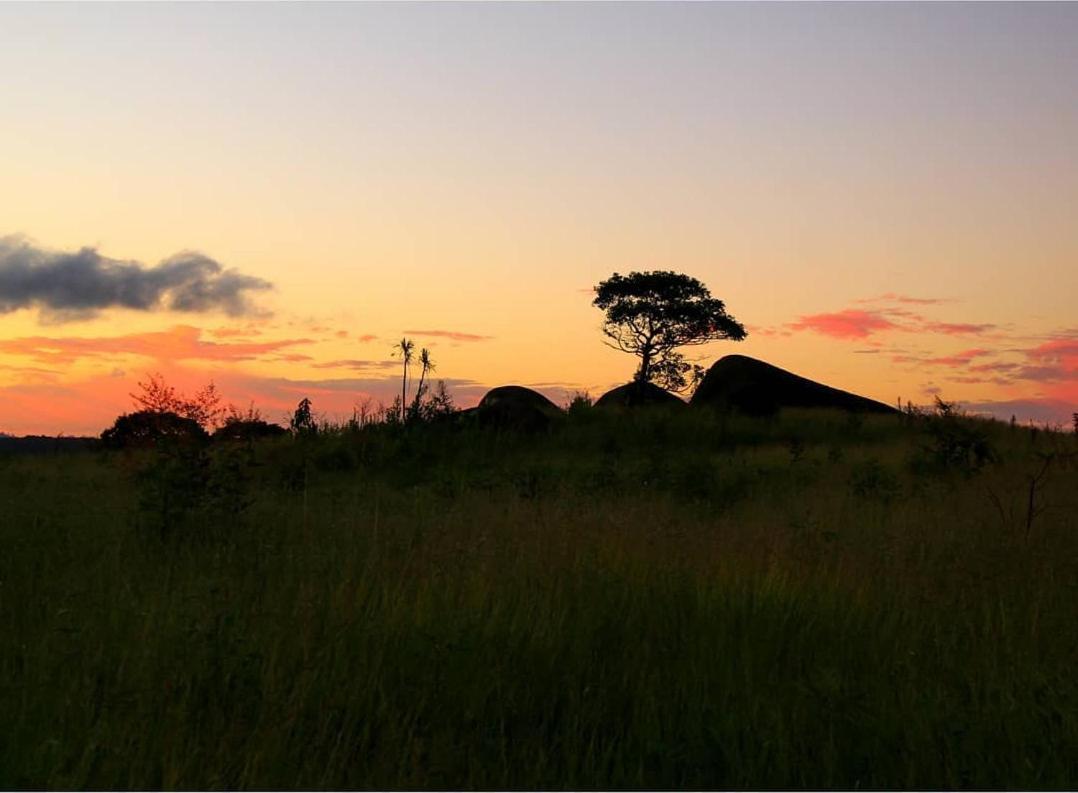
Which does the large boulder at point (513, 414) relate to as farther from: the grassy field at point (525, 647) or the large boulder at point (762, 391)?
the grassy field at point (525, 647)

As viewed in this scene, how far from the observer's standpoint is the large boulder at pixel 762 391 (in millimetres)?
29391

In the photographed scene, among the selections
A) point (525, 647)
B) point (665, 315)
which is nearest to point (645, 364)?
point (665, 315)

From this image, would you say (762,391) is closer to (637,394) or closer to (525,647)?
(637,394)

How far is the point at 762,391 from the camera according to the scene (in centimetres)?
3006

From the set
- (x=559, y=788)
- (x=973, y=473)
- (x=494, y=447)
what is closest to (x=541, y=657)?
(x=559, y=788)

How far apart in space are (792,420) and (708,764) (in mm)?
22346

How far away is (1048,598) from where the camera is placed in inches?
290

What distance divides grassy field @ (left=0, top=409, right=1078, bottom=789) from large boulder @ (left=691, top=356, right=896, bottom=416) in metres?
17.9

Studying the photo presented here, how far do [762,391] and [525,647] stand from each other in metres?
25.6

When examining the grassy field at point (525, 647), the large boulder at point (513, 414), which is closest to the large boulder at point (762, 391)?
the large boulder at point (513, 414)

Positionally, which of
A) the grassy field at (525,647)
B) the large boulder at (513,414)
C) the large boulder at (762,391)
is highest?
the large boulder at (762,391)

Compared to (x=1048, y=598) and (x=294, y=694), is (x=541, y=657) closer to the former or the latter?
(x=294, y=694)

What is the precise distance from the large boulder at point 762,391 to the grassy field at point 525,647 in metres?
17.9

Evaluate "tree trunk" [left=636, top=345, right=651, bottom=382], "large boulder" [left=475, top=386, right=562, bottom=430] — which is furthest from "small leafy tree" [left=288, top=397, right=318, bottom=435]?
"tree trunk" [left=636, top=345, right=651, bottom=382]
